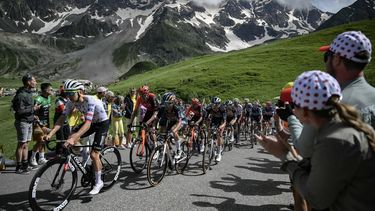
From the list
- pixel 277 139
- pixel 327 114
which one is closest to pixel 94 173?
pixel 277 139

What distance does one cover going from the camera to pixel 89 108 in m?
8.38

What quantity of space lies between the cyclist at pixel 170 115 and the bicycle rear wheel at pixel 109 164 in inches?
98.2

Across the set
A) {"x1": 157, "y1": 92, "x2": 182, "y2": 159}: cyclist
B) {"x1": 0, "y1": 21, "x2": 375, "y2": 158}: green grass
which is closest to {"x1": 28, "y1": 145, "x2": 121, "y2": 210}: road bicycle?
{"x1": 157, "y1": 92, "x2": 182, "y2": 159}: cyclist

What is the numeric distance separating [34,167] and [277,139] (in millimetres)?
10641

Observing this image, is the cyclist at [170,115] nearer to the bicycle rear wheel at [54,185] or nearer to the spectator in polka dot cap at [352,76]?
the bicycle rear wheel at [54,185]

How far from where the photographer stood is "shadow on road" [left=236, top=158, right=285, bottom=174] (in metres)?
13.5

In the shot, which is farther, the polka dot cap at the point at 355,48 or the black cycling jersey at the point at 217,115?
the black cycling jersey at the point at 217,115

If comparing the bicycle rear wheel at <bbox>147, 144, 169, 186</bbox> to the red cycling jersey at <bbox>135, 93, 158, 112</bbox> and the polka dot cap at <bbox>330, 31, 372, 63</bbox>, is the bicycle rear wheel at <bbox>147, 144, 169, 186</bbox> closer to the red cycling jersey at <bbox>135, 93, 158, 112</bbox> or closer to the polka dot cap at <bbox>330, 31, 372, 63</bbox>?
the red cycling jersey at <bbox>135, 93, 158, 112</bbox>

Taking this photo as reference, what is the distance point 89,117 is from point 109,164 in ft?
7.15

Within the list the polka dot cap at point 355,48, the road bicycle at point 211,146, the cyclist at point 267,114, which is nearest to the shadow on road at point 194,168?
the road bicycle at point 211,146

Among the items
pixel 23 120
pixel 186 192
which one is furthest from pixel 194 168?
pixel 23 120

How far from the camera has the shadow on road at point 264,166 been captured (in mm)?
13461

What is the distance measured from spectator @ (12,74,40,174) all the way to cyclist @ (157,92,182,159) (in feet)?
15.0

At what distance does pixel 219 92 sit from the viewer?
202 feet
